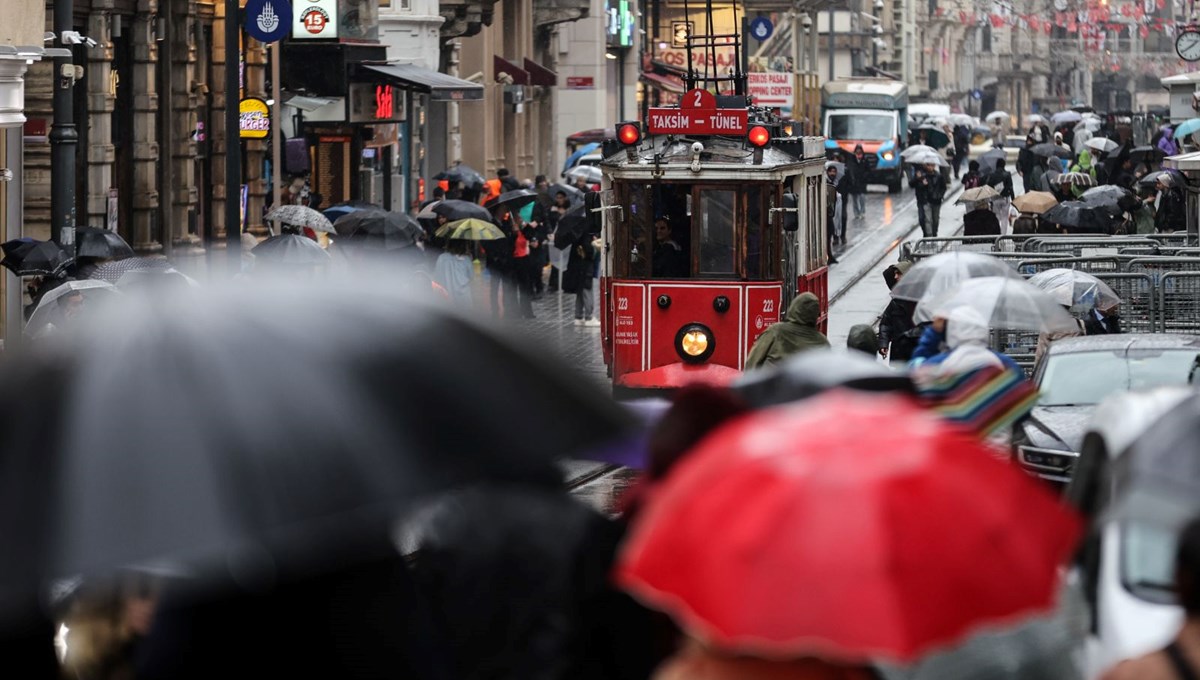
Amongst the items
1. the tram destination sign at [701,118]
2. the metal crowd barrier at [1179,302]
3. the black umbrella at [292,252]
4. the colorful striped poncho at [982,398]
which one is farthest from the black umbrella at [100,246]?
the colorful striped poncho at [982,398]

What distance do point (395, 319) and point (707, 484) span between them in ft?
3.89

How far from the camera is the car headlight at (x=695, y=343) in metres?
19.0

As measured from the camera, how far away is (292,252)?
Answer: 1886 centimetres

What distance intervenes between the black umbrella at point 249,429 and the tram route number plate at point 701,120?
48.1 ft

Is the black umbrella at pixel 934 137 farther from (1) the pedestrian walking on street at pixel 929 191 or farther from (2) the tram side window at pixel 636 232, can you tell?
(2) the tram side window at pixel 636 232

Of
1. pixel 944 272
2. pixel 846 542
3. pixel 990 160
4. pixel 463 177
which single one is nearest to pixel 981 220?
pixel 463 177

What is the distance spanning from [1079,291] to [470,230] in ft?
29.9

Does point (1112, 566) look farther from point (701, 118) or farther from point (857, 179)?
point (857, 179)

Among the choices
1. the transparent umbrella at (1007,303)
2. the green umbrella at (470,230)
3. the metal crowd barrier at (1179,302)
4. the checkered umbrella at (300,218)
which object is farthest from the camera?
the green umbrella at (470,230)

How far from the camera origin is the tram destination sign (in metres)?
19.0

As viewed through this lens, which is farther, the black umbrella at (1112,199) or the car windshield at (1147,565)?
the black umbrella at (1112,199)

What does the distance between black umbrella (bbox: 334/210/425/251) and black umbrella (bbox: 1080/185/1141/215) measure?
367 inches

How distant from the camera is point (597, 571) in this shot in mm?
4254

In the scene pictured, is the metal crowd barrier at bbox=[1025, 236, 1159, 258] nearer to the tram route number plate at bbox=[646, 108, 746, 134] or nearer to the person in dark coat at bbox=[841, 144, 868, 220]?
the tram route number plate at bbox=[646, 108, 746, 134]
